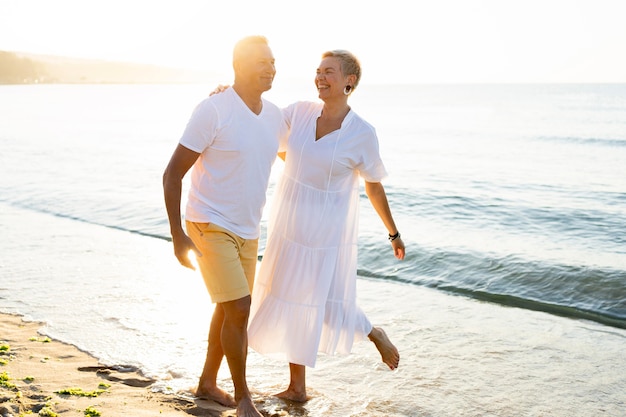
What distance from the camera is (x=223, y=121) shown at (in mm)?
3748

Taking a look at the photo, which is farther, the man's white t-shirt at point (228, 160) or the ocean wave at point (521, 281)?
the ocean wave at point (521, 281)

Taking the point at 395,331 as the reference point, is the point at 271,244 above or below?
above

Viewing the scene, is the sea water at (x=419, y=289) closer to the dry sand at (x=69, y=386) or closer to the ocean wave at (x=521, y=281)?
the ocean wave at (x=521, y=281)

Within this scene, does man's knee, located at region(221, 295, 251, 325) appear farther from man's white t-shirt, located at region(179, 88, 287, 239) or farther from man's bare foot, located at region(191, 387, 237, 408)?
man's bare foot, located at region(191, 387, 237, 408)

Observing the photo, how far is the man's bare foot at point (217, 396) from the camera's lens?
14.1 ft

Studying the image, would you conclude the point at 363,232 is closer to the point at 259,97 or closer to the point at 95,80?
the point at 259,97

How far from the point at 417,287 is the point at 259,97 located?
186 inches

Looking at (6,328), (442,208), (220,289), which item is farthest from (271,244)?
(442,208)

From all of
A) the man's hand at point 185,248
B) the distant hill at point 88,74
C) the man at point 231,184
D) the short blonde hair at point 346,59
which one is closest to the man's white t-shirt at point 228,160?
the man at point 231,184

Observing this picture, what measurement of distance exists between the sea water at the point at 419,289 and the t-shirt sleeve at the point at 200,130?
1753 millimetres

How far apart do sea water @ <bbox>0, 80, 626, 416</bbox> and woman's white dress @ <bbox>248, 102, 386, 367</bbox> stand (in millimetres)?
487

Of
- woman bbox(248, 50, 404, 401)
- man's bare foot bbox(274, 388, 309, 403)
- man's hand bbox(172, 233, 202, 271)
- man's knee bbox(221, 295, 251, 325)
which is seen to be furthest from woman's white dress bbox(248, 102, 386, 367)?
man's hand bbox(172, 233, 202, 271)

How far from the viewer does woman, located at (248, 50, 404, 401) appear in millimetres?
4164

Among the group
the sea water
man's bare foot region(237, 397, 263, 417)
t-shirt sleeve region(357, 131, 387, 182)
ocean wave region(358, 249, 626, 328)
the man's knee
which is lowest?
ocean wave region(358, 249, 626, 328)
